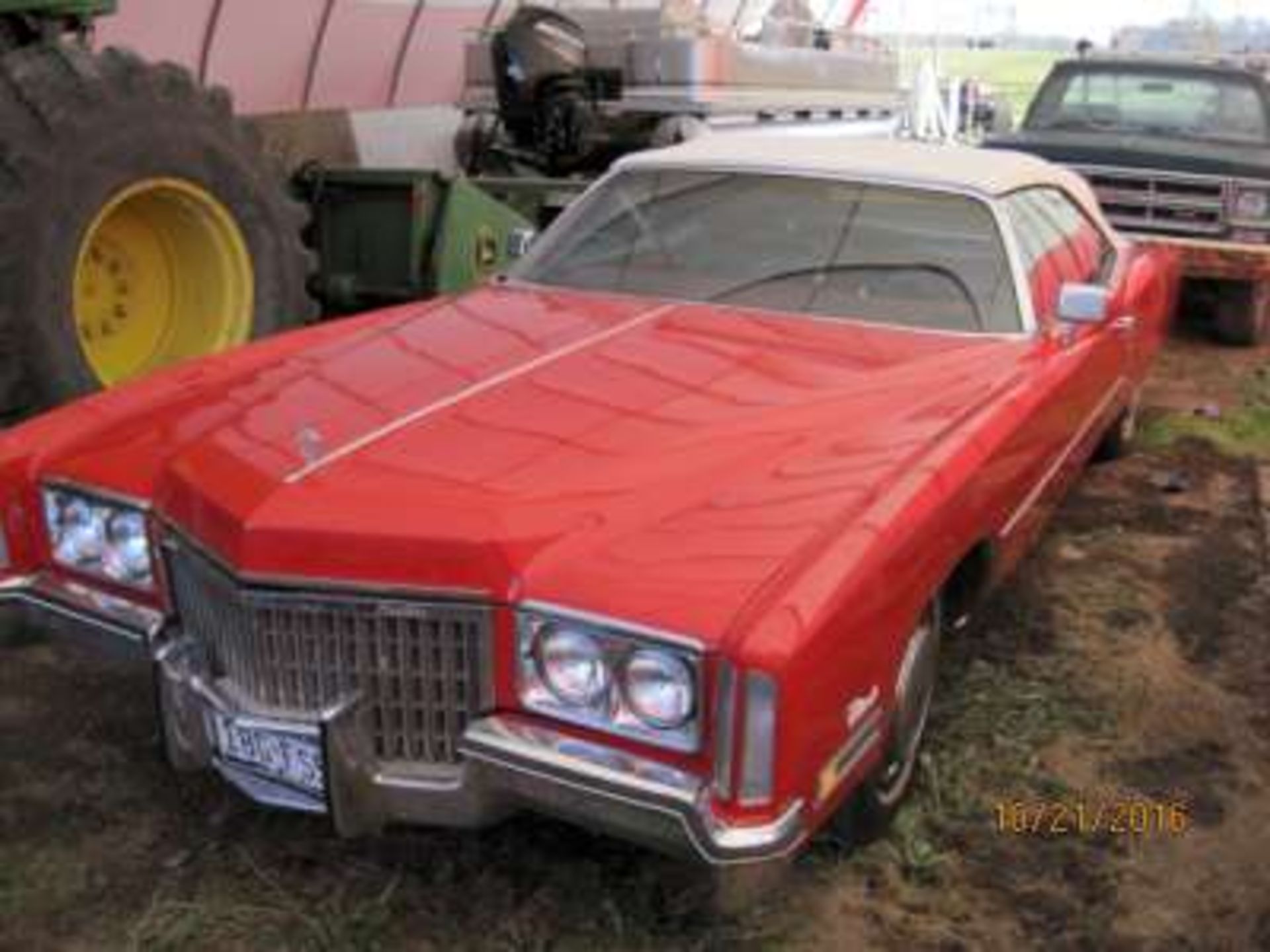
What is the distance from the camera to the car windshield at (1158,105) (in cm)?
916

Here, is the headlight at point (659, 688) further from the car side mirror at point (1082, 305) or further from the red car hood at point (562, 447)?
the car side mirror at point (1082, 305)

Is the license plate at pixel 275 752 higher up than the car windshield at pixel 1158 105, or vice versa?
the car windshield at pixel 1158 105

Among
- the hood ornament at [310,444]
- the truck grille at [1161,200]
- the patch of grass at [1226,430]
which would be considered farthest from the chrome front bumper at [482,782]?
A: the truck grille at [1161,200]

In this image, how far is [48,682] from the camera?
152 inches

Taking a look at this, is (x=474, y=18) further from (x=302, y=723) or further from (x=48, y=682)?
(x=302, y=723)

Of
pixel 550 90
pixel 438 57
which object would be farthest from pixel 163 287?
pixel 438 57

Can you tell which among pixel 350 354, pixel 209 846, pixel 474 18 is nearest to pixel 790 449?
pixel 350 354

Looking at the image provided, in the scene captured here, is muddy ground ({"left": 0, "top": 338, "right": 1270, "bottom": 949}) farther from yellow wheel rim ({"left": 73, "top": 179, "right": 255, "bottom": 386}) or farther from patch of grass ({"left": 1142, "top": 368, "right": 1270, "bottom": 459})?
patch of grass ({"left": 1142, "top": 368, "right": 1270, "bottom": 459})

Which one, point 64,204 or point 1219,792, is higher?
point 64,204

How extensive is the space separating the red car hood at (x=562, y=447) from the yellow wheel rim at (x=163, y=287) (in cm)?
131

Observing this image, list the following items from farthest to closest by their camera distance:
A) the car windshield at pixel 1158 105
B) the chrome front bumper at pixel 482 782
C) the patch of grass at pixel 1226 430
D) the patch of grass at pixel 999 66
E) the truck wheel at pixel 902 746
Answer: the patch of grass at pixel 999 66 → the car windshield at pixel 1158 105 → the patch of grass at pixel 1226 430 → the truck wheel at pixel 902 746 → the chrome front bumper at pixel 482 782

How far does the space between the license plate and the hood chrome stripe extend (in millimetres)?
483

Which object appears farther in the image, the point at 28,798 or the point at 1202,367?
the point at 1202,367

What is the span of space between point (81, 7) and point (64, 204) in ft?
3.17
